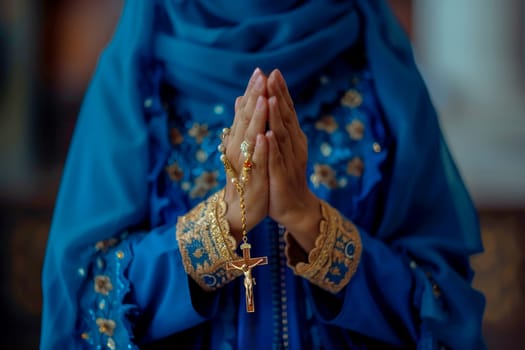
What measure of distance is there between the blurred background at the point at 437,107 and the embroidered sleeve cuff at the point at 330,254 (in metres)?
1.01

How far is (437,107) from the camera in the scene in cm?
212

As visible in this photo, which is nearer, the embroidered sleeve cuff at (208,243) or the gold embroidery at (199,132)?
the embroidered sleeve cuff at (208,243)

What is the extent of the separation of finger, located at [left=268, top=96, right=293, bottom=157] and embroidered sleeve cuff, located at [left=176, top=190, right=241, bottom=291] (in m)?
0.10

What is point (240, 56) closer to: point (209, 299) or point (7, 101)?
point (209, 299)

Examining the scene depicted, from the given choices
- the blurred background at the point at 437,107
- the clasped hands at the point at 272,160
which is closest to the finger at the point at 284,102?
the clasped hands at the point at 272,160

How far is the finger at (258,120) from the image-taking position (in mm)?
793

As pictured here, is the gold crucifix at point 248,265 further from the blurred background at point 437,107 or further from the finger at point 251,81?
the blurred background at point 437,107

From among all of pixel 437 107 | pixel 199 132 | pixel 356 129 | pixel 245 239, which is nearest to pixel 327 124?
pixel 356 129

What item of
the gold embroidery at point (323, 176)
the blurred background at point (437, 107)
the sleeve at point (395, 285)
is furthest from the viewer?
the blurred background at point (437, 107)

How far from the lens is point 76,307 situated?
3.21ft

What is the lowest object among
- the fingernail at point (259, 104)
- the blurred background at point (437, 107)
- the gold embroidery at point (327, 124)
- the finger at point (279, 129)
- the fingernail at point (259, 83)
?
the blurred background at point (437, 107)

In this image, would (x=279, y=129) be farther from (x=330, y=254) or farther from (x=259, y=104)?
(x=330, y=254)

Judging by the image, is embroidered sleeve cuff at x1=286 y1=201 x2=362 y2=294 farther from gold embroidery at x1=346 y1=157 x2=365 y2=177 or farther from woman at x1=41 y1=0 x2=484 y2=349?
gold embroidery at x1=346 y1=157 x2=365 y2=177

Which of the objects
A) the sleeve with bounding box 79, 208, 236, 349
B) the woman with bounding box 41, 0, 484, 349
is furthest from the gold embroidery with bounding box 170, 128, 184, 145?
the sleeve with bounding box 79, 208, 236, 349
